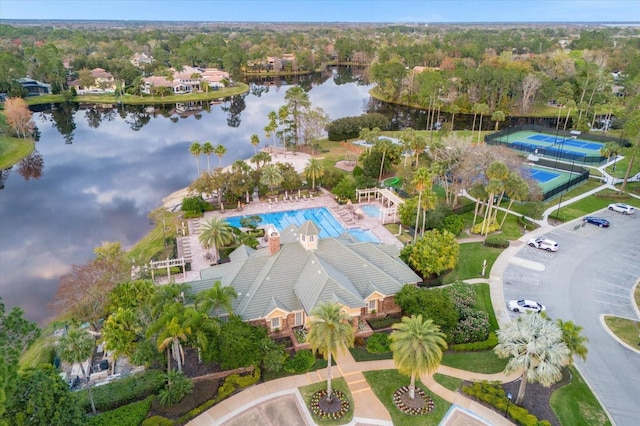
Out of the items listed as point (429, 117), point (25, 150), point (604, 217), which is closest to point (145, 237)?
point (25, 150)

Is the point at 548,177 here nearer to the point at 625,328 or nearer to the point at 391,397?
the point at 625,328

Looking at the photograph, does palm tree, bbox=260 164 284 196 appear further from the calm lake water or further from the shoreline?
the calm lake water

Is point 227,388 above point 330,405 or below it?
above

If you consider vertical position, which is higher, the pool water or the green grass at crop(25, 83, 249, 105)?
the green grass at crop(25, 83, 249, 105)

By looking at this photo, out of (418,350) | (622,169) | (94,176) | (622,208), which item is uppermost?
(418,350)

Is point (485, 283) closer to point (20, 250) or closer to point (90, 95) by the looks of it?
point (20, 250)

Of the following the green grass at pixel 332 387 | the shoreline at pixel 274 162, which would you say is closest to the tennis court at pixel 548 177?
the shoreline at pixel 274 162

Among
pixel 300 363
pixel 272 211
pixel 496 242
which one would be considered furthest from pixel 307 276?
pixel 496 242

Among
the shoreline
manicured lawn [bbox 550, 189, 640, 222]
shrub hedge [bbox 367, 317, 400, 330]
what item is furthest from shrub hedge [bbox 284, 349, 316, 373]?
manicured lawn [bbox 550, 189, 640, 222]
